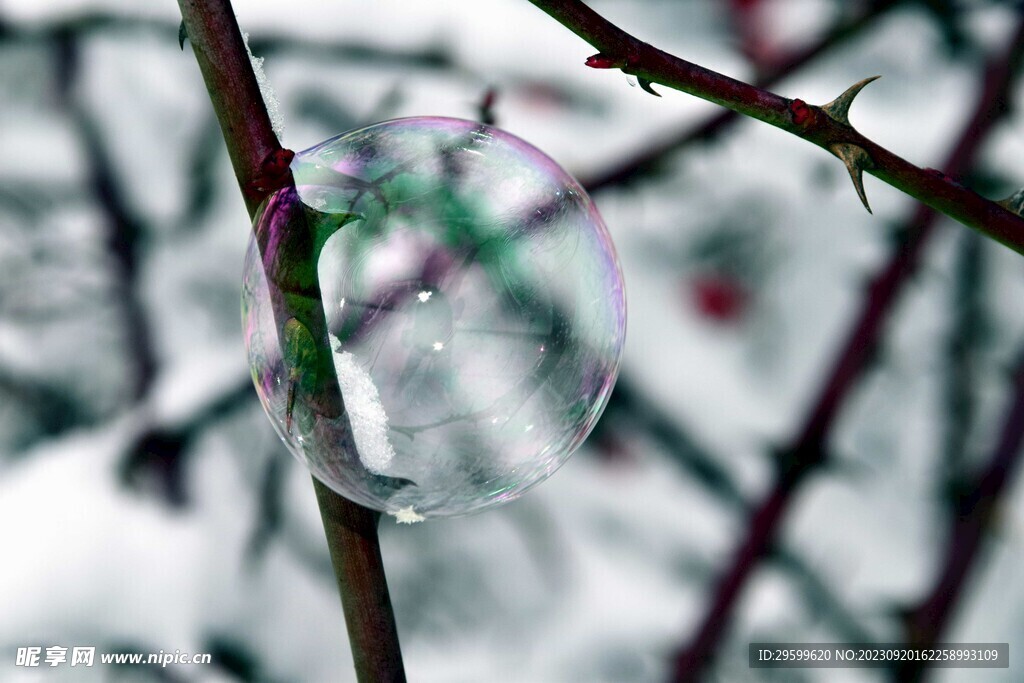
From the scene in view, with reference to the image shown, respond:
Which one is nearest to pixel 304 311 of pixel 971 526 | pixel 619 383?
pixel 619 383

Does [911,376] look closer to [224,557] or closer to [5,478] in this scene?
[224,557]

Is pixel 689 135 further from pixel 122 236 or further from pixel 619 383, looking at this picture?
pixel 122 236

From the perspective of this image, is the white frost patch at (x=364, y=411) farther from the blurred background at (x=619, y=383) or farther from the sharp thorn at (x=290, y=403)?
the blurred background at (x=619, y=383)

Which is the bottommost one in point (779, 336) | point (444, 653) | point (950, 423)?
point (444, 653)

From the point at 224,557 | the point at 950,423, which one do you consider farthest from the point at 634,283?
the point at 224,557

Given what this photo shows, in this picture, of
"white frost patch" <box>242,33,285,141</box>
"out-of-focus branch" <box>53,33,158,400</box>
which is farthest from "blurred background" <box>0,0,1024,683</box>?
"white frost patch" <box>242,33,285,141</box>
